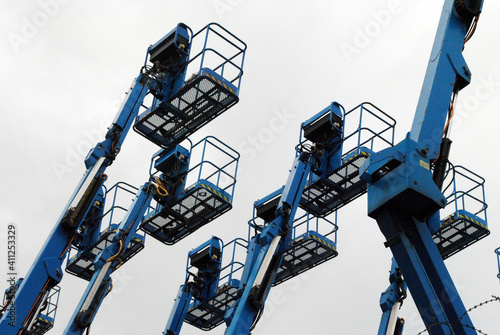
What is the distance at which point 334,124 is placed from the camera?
1909 centimetres

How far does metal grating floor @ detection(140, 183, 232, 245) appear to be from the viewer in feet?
63.6

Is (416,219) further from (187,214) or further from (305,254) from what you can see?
(187,214)

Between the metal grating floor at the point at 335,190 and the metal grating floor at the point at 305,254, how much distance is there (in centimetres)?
69

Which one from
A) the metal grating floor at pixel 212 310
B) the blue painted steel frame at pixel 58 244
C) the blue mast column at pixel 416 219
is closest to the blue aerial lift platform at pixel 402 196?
the blue mast column at pixel 416 219

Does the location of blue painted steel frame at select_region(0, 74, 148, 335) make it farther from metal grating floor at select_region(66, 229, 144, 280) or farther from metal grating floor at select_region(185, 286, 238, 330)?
metal grating floor at select_region(185, 286, 238, 330)

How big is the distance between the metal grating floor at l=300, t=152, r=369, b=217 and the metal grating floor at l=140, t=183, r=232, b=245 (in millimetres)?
2098

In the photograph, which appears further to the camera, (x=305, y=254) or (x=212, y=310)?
(x=212, y=310)

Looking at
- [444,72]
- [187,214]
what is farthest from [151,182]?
[444,72]

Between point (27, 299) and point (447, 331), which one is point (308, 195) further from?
point (447, 331)

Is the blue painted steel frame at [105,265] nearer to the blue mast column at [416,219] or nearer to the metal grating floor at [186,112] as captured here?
the metal grating floor at [186,112]

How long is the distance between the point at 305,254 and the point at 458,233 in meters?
4.10

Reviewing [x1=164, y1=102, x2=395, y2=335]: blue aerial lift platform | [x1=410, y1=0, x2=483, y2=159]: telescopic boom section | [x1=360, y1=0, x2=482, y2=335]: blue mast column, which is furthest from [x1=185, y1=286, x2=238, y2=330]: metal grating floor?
[x1=360, y1=0, x2=482, y2=335]: blue mast column

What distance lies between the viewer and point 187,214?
2025 cm

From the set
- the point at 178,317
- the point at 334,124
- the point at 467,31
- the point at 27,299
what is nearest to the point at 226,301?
the point at 178,317
